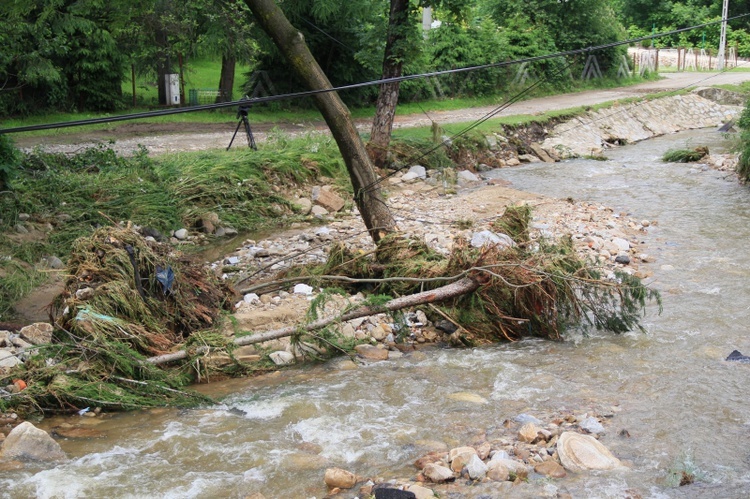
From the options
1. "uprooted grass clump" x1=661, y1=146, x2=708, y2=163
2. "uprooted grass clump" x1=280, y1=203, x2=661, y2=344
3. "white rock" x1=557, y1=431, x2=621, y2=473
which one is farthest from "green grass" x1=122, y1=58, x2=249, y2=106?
"white rock" x1=557, y1=431, x2=621, y2=473

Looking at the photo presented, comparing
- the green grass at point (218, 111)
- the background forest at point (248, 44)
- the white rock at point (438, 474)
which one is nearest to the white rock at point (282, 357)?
the white rock at point (438, 474)

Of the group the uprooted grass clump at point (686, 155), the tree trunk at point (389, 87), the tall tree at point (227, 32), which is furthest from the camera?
the uprooted grass clump at point (686, 155)

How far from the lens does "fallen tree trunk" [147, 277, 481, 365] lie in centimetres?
742

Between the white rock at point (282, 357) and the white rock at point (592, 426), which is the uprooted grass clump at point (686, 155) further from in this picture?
the white rock at point (592, 426)

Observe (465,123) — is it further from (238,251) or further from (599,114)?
(238,251)

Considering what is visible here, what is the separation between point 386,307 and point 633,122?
59.8 feet

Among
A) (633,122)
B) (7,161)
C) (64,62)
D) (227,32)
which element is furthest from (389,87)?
(633,122)

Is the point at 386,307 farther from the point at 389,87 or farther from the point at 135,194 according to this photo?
the point at 389,87

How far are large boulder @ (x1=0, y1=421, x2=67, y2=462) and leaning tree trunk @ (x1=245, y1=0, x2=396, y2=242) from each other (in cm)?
476

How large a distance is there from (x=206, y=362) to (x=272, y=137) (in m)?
9.26

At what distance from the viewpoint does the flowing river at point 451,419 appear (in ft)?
17.5

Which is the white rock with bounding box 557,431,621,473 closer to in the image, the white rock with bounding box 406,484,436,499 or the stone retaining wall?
the white rock with bounding box 406,484,436,499

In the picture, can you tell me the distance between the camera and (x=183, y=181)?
12.6m

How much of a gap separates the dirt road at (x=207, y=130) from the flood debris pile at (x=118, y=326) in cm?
794
